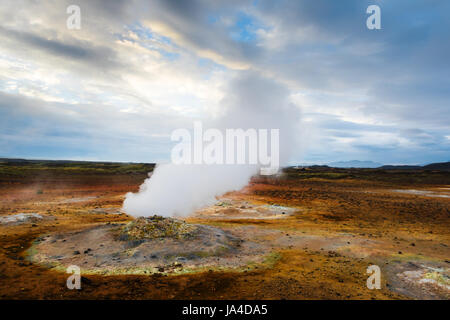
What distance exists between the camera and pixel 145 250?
11.8 meters

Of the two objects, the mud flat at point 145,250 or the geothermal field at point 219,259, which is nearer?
the geothermal field at point 219,259

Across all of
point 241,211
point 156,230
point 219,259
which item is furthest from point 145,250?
point 241,211

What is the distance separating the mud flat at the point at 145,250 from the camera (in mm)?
10547

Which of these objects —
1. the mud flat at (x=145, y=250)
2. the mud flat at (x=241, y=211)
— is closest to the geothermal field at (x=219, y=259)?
the mud flat at (x=145, y=250)

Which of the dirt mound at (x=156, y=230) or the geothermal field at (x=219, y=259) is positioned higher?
the dirt mound at (x=156, y=230)

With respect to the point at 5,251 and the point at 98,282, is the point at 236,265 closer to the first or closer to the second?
the point at 98,282

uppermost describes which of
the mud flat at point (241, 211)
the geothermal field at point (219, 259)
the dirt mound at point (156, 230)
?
the dirt mound at point (156, 230)

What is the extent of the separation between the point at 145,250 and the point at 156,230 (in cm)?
192

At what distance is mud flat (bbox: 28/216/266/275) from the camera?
1055 centimetres

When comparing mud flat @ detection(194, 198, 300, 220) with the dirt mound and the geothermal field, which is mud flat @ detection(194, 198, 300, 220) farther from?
the dirt mound

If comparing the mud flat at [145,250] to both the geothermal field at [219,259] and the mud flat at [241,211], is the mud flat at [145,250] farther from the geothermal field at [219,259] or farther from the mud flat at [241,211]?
the mud flat at [241,211]

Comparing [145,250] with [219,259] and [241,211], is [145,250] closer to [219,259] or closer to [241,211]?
[219,259]
